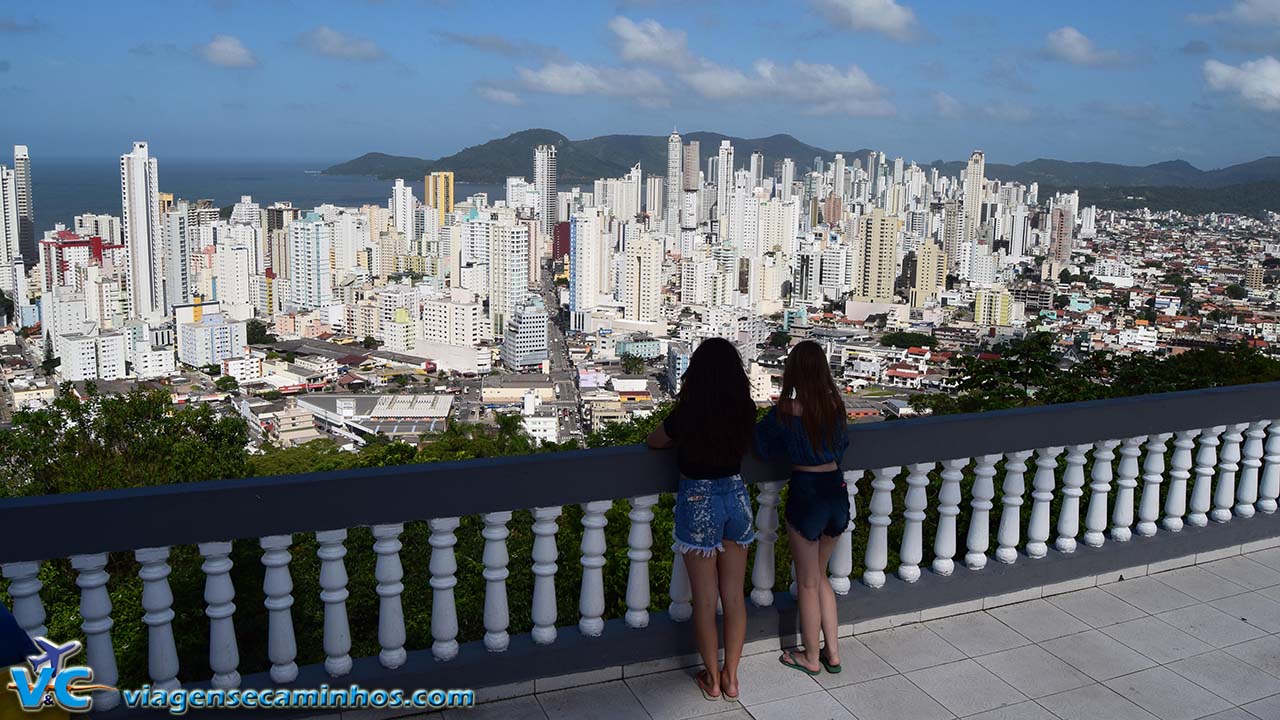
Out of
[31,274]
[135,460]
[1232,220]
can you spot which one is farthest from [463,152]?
[135,460]

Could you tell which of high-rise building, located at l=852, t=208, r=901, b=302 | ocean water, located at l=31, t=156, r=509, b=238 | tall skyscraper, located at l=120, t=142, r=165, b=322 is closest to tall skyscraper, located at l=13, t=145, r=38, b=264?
ocean water, located at l=31, t=156, r=509, b=238

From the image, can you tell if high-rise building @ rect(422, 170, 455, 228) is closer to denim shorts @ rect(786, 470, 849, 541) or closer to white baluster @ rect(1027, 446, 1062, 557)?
white baluster @ rect(1027, 446, 1062, 557)

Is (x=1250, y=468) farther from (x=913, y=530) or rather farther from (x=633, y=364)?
(x=633, y=364)

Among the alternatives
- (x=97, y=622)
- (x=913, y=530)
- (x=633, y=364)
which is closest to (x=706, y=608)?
(x=913, y=530)

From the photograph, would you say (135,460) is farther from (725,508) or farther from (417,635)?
Answer: (725,508)

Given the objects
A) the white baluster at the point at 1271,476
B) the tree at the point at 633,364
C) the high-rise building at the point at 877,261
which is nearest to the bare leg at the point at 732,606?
the white baluster at the point at 1271,476

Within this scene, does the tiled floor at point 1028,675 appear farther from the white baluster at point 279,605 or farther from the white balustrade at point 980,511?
the white baluster at point 279,605
